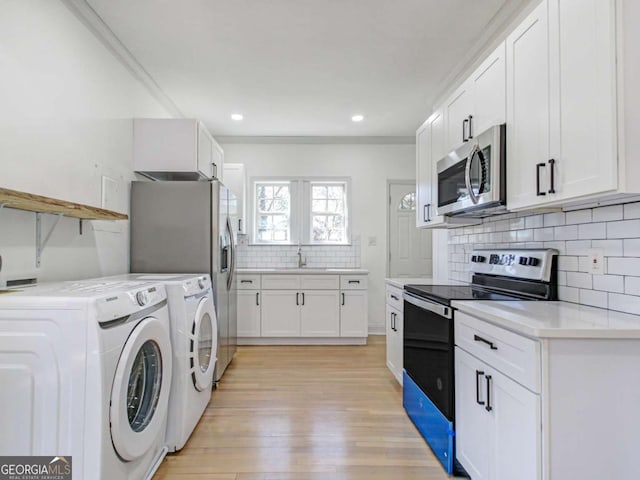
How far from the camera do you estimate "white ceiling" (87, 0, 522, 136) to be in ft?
7.43

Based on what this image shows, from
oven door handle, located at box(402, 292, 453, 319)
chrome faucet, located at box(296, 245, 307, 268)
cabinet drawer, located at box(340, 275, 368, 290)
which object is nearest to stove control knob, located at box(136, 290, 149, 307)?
oven door handle, located at box(402, 292, 453, 319)

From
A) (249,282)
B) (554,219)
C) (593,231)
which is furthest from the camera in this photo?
(249,282)

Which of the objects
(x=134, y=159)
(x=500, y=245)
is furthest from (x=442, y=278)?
(x=134, y=159)

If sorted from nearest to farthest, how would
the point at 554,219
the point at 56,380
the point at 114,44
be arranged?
1. the point at 56,380
2. the point at 554,219
3. the point at 114,44

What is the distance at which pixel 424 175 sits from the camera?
3.02 metres

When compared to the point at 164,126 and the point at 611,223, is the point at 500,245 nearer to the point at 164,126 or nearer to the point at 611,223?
the point at 611,223

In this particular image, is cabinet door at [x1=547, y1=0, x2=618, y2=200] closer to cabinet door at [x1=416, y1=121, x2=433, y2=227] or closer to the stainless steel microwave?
the stainless steel microwave

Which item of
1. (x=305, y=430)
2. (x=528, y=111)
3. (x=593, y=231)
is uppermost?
(x=528, y=111)

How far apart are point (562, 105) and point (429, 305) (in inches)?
46.2

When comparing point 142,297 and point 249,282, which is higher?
point 142,297

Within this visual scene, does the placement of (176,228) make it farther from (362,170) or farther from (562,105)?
(362,170)

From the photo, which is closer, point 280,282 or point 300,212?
point 280,282

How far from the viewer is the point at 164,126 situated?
3.02m

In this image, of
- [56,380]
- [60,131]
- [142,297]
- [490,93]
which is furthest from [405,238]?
[56,380]
